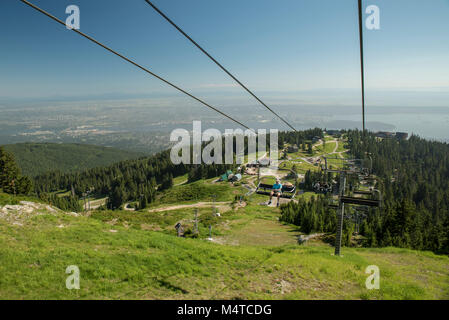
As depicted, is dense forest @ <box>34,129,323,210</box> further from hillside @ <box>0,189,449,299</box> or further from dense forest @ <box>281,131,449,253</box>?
hillside @ <box>0,189,449,299</box>

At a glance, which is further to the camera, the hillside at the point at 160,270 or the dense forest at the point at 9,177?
the dense forest at the point at 9,177

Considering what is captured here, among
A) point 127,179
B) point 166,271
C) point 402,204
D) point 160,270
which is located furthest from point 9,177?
point 402,204

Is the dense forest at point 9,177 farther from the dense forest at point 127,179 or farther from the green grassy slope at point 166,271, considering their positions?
the green grassy slope at point 166,271

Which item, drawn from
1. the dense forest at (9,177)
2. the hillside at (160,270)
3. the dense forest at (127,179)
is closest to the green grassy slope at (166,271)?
the hillside at (160,270)

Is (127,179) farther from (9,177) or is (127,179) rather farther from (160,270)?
(160,270)
